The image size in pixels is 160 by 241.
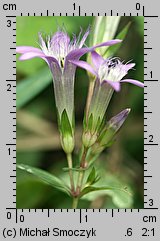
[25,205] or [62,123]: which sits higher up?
[62,123]

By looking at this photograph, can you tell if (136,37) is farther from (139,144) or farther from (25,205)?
(25,205)

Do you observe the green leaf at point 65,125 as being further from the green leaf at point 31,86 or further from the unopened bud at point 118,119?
the green leaf at point 31,86

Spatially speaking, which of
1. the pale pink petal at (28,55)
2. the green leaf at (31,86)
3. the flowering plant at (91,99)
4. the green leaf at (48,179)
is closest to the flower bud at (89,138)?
the flowering plant at (91,99)

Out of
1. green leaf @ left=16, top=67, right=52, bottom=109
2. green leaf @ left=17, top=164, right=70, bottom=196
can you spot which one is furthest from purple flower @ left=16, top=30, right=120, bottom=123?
green leaf @ left=16, top=67, right=52, bottom=109

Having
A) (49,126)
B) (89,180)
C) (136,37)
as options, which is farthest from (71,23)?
(89,180)

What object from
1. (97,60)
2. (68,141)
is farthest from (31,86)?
(97,60)

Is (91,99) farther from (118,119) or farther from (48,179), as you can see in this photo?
(48,179)
